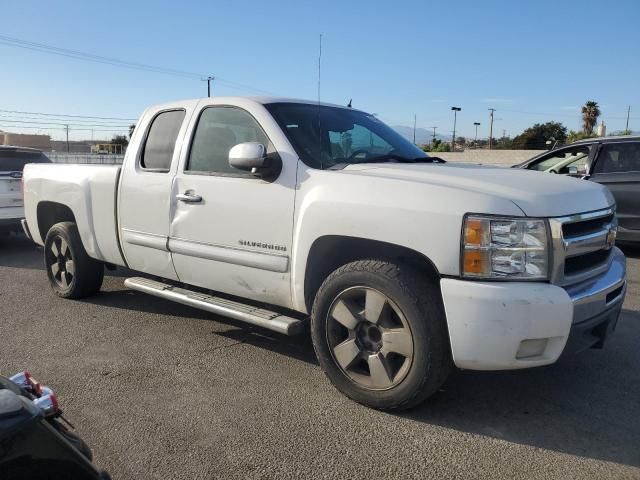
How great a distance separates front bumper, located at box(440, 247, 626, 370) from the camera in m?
2.80

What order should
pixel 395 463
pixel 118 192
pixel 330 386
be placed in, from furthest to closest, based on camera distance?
pixel 118 192 < pixel 330 386 < pixel 395 463

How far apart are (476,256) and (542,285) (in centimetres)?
37

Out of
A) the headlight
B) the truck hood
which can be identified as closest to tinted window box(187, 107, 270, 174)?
the truck hood

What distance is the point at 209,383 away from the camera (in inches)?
144

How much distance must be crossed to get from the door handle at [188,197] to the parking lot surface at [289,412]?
1.14 m

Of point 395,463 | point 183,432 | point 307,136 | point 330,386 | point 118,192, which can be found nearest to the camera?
point 395,463

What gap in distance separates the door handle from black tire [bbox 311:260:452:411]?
1298mm

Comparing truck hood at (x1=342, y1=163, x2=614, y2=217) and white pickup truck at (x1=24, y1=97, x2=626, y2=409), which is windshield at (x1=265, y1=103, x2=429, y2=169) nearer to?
white pickup truck at (x1=24, y1=97, x2=626, y2=409)

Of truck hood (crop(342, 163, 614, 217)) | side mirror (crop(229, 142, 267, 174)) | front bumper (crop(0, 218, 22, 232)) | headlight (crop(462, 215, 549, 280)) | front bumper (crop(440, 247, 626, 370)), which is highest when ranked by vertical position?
side mirror (crop(229, 142, 267, 174))

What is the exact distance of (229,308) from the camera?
13.0ft

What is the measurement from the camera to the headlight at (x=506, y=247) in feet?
9.36

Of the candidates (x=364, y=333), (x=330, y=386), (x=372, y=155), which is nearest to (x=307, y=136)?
(x=372, y=155)

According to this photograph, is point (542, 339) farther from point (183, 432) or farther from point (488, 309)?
point (183, 432)

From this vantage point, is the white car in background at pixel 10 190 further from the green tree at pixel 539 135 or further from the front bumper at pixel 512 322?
the green tree at pixel 539 135
